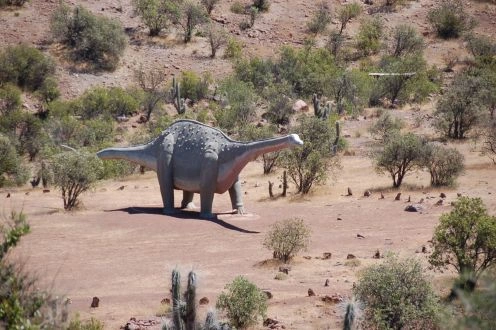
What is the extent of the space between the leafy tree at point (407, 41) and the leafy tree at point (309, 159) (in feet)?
82.7

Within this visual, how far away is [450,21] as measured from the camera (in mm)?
54594

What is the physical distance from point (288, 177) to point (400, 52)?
89.2ft

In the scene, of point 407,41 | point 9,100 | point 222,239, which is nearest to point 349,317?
point 222,239

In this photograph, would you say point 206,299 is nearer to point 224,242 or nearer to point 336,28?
point 224,242

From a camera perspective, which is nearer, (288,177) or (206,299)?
(206,299)

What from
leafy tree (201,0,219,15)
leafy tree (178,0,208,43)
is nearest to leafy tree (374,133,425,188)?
leafy tree (178,0,208,43)

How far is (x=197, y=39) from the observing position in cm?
5197

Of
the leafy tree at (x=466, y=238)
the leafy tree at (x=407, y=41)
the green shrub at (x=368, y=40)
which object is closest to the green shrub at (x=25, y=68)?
the green shrub at (x=368, y=40)

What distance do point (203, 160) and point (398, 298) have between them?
930cm

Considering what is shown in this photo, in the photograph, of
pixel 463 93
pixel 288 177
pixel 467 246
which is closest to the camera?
pixel 467 246

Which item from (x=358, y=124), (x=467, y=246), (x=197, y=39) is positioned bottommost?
(x=467, y=246)

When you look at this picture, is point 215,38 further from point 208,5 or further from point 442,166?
point 442,166

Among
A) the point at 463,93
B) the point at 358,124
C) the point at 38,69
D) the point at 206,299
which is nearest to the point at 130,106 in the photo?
the point at 38,69

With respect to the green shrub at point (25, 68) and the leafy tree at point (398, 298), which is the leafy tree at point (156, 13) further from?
the leafy tree at point (398, 298)
